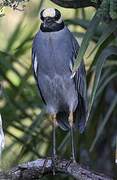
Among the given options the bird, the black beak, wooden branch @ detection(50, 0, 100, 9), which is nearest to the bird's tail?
the bird

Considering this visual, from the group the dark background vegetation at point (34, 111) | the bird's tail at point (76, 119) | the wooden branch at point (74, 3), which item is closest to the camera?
the wooden branch at point (74, 3)

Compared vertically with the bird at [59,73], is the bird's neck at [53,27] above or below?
above

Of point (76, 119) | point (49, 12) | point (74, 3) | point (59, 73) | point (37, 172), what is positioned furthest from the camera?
point (76, 119)

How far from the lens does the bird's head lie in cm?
261

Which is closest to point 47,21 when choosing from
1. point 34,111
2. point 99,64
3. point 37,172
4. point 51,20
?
point 51,20

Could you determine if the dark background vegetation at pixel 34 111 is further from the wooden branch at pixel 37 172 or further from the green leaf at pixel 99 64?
the wooden branch at pixel 37 172

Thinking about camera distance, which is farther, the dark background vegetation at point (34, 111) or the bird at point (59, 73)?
the dark background vegetation at point (34, 111)

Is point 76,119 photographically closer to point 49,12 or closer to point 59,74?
point 59,74

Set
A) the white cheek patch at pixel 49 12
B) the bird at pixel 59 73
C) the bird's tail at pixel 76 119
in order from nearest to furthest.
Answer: the white cheek patch at pixel 49 12
the bird at pixel 59 73
the bird's tail at pixel 76 119

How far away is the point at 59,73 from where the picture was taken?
2.75 metres

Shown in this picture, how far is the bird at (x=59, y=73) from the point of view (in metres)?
2.74

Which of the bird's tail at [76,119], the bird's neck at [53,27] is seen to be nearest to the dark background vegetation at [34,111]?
the bird's tail at [76,119]

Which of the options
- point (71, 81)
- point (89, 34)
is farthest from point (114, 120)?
point (89, 34)

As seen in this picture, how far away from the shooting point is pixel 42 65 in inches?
109
